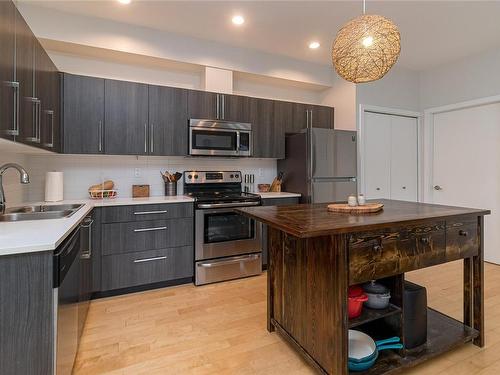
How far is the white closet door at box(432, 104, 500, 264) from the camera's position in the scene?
3.69 metres

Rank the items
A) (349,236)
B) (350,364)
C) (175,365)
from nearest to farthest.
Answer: (349,236), (350,364), (175,365)

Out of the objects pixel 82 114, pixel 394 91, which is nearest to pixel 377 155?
pixel 394 91

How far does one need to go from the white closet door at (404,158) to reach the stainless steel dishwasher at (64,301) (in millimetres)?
4196

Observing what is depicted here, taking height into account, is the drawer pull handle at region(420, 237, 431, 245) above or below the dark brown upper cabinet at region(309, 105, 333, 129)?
below

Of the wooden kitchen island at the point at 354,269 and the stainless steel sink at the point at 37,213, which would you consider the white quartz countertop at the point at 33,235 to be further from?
the wooden kitchen island at the point at 354,269

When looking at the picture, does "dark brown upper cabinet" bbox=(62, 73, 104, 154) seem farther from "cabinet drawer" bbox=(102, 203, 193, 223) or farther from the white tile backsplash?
"cabinet drawer" bbox=(102, 203, 193, 223)

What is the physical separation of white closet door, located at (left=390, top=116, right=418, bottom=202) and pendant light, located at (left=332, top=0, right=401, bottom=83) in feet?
8.94

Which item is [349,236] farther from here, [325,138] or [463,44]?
[463,44]

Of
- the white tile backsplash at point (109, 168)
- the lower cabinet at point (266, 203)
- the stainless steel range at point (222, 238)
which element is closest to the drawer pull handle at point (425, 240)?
the stainless steel range at point (222, 238)

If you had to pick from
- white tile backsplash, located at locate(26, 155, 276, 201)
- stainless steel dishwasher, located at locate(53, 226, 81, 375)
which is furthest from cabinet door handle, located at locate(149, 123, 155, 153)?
stainless steel dishwasher, located at locate(53, 226, 81, 375)

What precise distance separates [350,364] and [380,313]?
33cm

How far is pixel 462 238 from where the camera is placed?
73.9 inches

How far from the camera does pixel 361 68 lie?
1918mm

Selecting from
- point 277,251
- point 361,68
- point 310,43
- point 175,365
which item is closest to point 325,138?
point 310,43
